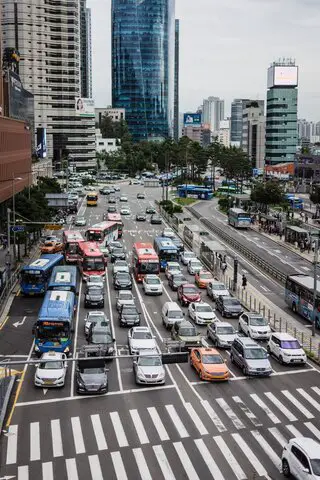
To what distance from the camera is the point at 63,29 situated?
18538cm

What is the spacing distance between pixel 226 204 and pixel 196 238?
37065 millimetres

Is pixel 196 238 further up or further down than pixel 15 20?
further down

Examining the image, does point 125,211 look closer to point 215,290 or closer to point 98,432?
point 215,290

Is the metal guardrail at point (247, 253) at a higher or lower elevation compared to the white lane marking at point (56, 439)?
higher

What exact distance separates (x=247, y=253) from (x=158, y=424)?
1885 inches

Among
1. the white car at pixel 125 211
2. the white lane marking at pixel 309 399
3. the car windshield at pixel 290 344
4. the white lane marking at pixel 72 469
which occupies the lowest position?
the white lane marking at pixel 309 399

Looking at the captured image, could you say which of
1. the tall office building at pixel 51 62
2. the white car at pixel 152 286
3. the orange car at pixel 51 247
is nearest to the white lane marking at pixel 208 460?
the white car at pixel 152 286

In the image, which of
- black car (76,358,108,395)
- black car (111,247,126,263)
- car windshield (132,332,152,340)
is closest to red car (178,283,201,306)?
car windshield (132,332,152,340)

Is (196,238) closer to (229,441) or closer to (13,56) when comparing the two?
(13,56)

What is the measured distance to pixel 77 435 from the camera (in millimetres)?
26016

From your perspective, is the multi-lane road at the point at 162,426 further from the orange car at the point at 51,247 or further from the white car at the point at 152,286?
the orange car at the point at 51,247

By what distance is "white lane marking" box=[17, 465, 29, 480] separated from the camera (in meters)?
22.5

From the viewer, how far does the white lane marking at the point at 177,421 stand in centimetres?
2632

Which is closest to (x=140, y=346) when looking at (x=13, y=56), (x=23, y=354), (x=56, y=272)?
(x=23, y=354)
